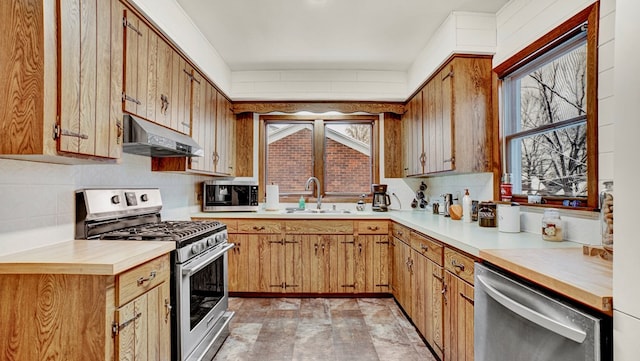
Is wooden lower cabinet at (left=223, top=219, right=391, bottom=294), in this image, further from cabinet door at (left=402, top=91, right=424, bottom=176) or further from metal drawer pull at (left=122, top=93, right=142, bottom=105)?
metal drawer pull at (left=122, top=93, right=142, bottom=105)

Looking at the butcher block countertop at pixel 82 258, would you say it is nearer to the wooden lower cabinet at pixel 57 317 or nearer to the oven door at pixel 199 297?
the wooden lower cabinet at pixel 57 317

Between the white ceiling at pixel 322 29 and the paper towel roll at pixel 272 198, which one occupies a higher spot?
the white ceiling at pixel 322 29

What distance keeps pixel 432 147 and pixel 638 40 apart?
2.20m

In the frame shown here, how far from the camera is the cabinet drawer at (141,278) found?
1.34 metres

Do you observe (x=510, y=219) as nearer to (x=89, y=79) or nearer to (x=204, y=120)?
(x=89, y=79)

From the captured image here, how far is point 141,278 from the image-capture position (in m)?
1.47

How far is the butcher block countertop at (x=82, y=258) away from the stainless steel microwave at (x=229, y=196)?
187 cm

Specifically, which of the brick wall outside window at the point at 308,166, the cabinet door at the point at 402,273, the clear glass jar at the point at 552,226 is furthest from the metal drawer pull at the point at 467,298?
the brick wall outside window at the point at 308,166

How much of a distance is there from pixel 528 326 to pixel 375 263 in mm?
2250

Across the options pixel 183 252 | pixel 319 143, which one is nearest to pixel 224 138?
pixel 319 143

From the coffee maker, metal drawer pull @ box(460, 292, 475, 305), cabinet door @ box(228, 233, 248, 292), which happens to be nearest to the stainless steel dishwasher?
metal drawer pull @ box(460, 292, 475, 305)

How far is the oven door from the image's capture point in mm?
1828

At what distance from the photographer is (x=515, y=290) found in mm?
1266

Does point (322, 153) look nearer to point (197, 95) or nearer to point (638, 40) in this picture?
point (197, 95)
